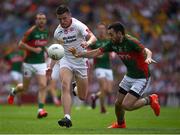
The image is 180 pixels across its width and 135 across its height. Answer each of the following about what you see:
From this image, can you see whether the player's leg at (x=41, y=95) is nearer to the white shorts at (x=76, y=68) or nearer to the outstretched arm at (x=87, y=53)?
the white shorts at (x=76, y=68)

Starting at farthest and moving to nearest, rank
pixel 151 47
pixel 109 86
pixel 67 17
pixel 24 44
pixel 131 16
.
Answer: pixel 131 16, pixel 151 47, pixel 109 86, pixel 24 44, pixel 67 17

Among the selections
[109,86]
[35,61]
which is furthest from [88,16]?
[35,61]

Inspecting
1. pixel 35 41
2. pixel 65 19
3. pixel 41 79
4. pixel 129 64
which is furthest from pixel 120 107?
pixel 35 41

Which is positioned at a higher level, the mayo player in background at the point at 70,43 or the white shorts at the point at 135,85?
the mayo player in background at the point at 70,43

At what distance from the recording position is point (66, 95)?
14344 mm

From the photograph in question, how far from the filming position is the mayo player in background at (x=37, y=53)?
1945cm

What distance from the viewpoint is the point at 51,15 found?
119 feet

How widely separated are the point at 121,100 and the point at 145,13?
21.6 metres

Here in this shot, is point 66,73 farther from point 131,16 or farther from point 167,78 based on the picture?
point 131,16

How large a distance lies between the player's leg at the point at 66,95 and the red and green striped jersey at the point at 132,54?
118 cm

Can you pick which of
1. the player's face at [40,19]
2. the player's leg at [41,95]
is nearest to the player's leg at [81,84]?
the player's leg at [41,95]

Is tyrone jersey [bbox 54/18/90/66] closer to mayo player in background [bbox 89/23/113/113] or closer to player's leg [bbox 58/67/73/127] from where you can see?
player's leg [bbox 58/67/73/127]

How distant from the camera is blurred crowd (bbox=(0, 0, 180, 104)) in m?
33.3

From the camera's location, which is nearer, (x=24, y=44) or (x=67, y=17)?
(x=67, y=17)
